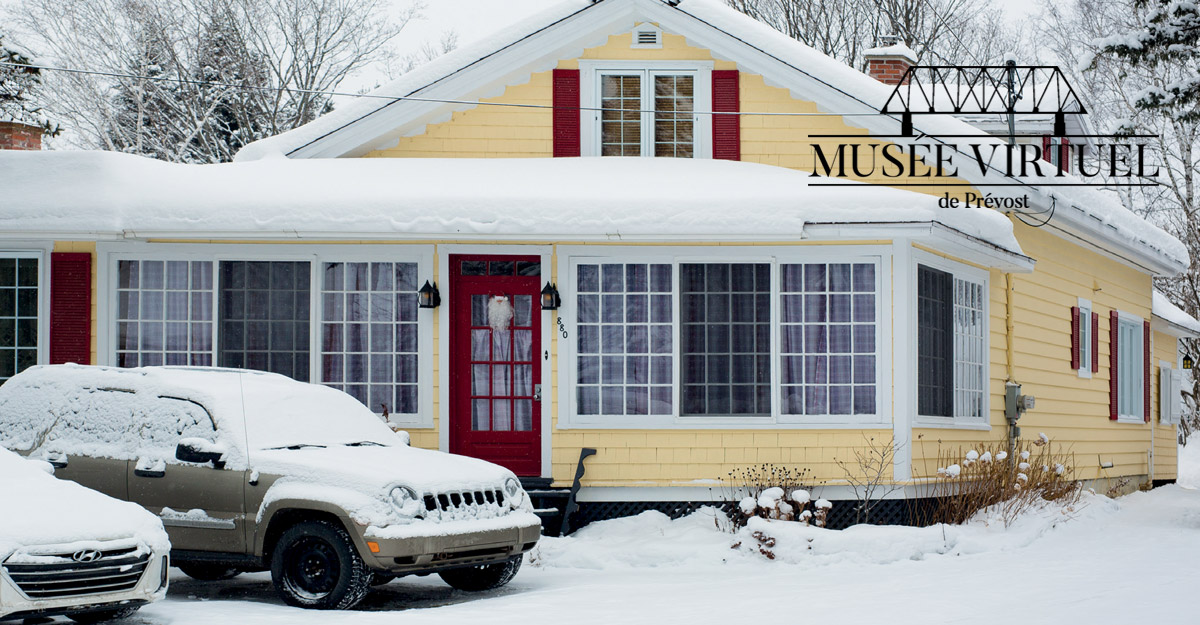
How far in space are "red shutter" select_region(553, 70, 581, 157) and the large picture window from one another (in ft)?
13.6

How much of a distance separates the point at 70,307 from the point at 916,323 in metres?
8.30

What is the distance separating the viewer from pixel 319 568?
31.3ft

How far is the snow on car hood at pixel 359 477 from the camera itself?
9.34 m

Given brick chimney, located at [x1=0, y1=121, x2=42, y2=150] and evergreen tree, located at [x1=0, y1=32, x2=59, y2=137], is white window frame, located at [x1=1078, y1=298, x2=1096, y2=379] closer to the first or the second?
brick chimney, located at [x1=0, y1=121, x2=42, y2=150]

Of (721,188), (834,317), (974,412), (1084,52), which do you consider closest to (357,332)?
(721,188)

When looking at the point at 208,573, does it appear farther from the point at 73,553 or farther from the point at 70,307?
the point at 70,307

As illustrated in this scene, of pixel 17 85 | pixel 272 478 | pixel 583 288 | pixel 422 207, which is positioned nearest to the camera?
pixel 272 478

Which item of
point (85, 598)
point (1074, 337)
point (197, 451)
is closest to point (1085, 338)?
point (1074, 337)

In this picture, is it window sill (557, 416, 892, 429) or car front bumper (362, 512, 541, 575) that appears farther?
window sill (557, 416, 892, 429)

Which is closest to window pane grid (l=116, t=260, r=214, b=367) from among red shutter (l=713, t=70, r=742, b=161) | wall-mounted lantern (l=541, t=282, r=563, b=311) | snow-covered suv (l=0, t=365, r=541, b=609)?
snow-covered suv (l=0, t=365, r=541, b=609)

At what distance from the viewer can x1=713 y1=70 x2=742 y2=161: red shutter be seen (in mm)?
15148

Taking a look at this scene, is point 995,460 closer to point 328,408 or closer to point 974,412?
point 974,412

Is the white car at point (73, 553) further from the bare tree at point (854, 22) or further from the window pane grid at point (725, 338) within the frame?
the bare tree at point (854, 22)

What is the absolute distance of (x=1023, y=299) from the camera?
53.1 ft
